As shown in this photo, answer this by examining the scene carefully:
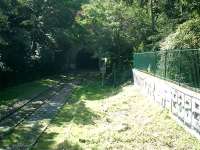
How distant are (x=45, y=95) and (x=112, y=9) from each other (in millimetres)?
11988

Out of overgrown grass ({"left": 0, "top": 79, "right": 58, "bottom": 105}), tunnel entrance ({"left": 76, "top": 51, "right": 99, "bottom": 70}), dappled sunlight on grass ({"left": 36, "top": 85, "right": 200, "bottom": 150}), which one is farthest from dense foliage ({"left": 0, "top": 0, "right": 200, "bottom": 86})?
tunnel entrance ({"left": 76, "top": 51, "right": 99, "bottom": 70})

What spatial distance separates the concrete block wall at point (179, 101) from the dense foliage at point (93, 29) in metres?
Answer: 3.57

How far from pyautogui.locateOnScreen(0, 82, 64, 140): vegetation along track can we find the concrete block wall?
6575 mm

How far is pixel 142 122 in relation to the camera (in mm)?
17234

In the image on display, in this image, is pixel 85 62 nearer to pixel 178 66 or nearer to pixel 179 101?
pixel 178 66

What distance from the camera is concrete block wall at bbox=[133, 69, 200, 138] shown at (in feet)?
45.0

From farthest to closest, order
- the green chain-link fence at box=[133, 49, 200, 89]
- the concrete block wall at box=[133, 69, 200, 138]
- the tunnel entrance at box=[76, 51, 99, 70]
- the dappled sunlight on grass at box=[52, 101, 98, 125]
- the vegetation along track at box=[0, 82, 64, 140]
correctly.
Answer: the tunnel entrance at box=[76, 51, 99, 70] → the dappled sunlight on grass at box=[52, 101, 98, 125] → the vegetation along track at box=[0, 82, 64, 140] → the green chain-link fence at box=[133, 49, 200, 89] → the concrete block wall at box=[133, 69, 200, 138]

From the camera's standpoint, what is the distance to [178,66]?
17000 mm

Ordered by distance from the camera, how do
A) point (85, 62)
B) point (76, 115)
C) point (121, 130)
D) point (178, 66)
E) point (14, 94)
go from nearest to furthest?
point (121, 130) → point (178, 66) → point (76, 115) → point (14, 94) → point (85, 62)

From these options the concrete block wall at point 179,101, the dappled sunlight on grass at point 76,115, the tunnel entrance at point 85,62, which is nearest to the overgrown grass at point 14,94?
the dappled sunlight on grass at point 76,115

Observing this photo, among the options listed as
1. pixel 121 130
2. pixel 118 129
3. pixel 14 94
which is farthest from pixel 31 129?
pixel 14 94

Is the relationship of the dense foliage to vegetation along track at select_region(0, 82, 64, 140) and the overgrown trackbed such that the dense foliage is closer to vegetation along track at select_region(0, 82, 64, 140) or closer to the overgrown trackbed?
vegetation along track at select_region(0, 82, 64, 140)

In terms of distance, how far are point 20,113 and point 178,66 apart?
31.8 ft

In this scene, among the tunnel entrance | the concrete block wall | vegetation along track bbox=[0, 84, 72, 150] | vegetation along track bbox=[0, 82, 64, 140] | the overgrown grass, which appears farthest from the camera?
the tunnel entrance
